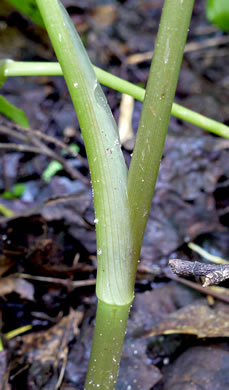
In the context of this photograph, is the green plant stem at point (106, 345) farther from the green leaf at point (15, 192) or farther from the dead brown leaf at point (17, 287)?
the green leaf at point (15, 192)

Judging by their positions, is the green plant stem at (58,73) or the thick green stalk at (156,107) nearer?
the thick green stalk at (156,107)

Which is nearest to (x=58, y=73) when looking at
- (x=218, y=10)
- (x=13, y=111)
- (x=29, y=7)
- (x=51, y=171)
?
(x=13, y=111)

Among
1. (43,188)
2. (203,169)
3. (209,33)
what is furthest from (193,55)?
(43,188)

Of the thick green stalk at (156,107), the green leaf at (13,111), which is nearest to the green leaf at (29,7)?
the green leaf at (13,111)

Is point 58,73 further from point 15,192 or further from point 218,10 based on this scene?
point 218,10

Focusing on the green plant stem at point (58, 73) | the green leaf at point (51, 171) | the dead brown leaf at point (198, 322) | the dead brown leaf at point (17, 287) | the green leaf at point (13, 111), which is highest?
the green plant stem at point (58, 73)

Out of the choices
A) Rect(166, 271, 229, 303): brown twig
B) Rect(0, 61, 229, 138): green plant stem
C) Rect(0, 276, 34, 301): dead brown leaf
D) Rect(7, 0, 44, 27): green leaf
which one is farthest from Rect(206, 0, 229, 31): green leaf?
Rect(0, 276, 34, 301): dead brown leaf

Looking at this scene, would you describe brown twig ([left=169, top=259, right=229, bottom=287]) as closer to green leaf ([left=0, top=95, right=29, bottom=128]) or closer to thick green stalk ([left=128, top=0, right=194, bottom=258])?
thick green stalk ([left=128, top=0, right=194, bottom=258])
